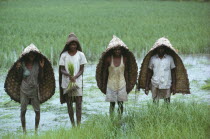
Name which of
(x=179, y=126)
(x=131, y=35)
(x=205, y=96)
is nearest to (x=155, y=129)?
(x=179, y=126)

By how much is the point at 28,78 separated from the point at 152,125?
1.76 meters

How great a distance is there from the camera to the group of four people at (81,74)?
5398 mm

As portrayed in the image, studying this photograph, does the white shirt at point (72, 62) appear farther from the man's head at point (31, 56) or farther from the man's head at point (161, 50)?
the man's head at point (161, 50)

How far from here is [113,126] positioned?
5.11 metres

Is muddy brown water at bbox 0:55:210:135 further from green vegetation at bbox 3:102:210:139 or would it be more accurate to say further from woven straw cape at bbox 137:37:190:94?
green vegetation at bbox 3:102:210:139

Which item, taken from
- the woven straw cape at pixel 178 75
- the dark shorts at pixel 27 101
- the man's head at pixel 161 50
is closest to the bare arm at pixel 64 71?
the dark shorts at pixel 27 101

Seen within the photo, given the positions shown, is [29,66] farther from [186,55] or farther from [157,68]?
[186,55]

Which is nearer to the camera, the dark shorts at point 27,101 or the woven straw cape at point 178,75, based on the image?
the dark shorts at point 27,101

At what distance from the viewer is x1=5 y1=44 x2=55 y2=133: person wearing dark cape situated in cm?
534

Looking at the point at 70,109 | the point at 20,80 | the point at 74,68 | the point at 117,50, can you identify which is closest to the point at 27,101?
the point at 20,80

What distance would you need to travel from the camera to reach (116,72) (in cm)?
548

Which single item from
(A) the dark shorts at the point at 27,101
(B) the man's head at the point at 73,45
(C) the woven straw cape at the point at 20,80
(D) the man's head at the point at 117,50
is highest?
(B) the man's head at the point at 73,45

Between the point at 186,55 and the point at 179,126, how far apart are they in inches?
289

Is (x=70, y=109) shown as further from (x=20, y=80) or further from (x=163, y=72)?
(x=163, y=72)
